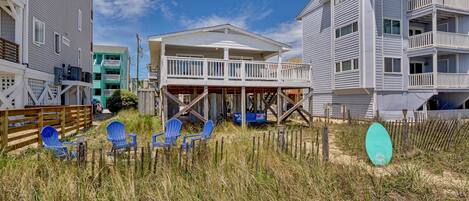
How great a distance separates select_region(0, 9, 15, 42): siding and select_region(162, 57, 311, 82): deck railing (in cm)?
866

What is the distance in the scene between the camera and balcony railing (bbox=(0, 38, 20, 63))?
1070 cm

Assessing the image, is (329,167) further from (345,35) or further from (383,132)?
(345,35)

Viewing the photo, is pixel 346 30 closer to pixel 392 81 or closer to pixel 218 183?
pixel 392 81

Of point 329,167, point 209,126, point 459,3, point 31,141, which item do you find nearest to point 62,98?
point 31,141

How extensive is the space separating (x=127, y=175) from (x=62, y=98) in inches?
678

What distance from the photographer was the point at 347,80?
19.3 meters

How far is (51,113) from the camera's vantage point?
10.3m

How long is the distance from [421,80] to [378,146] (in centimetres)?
1549

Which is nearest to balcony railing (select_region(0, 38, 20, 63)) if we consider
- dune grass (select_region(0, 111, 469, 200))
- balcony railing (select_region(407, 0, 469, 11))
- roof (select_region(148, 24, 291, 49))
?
roof (select_region(148, 24, 291, 49))

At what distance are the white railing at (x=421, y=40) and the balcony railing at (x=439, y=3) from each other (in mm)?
2024

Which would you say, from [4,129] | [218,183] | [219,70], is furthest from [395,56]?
[4,129]

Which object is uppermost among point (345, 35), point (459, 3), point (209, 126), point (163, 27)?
point (163, 27)

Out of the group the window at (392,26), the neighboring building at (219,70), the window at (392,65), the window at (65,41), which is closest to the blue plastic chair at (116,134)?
the neighboring building at (219,70)

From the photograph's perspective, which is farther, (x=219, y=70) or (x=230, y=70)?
(x=230, y=70)
